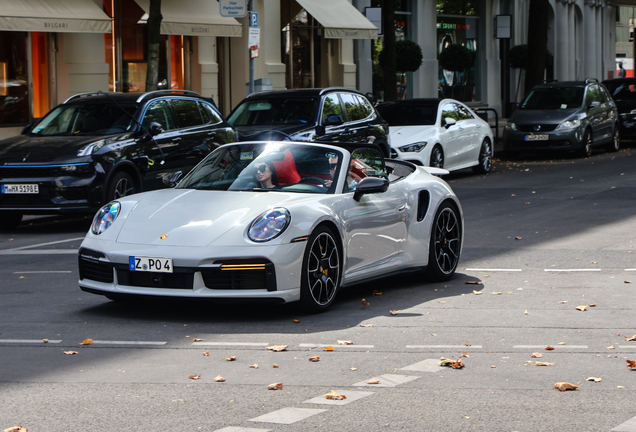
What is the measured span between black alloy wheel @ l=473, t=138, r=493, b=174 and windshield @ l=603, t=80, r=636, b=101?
916cm

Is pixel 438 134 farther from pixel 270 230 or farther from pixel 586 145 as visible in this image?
pixel 270 230

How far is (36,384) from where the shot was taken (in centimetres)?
552

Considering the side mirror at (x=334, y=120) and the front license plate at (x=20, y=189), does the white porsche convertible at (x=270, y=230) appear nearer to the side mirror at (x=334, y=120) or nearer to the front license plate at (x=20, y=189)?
the front license plate at (x=20, y=189)

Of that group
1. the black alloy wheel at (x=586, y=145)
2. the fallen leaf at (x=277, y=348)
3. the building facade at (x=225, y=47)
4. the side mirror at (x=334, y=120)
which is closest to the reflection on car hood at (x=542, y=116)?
the black alloy wheel at (x=586, y=145)

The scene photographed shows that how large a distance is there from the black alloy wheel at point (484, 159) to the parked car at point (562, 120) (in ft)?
A: 10.1

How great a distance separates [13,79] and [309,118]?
7.83 metres

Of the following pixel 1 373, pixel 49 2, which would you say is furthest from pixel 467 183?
pixel 1 373

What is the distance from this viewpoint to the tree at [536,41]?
104 feet

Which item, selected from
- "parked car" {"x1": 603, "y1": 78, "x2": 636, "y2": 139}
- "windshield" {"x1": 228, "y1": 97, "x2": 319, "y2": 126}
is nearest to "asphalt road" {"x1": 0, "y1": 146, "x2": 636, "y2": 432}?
"windshield" {"x1": 228, "y1": 97, "x2": 319, "y2": 126}

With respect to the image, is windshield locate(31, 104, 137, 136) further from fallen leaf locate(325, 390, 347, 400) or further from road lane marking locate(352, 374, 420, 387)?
fallen leaf locate(325, 390, 347, 400)

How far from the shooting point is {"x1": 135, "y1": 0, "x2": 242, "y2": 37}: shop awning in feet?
75.9

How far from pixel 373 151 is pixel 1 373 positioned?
4009 mm

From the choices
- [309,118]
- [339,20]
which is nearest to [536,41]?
[339,20]

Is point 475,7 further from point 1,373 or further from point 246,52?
point 1,373
